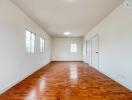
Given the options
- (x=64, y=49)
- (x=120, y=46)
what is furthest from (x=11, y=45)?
(x=64, y=49)

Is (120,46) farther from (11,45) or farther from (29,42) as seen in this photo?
(29,42)

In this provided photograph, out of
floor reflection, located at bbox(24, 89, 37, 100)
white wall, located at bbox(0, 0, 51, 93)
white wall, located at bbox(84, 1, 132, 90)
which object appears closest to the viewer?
floor reflection, located at bbox(24, 89, 37, 100)

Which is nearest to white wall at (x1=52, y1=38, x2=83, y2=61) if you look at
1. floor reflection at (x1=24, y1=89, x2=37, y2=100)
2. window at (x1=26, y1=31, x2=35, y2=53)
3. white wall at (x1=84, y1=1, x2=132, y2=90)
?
window at (x1=26, y1=31, x2=35, y2=53)

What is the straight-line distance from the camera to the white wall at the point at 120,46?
3477 mm

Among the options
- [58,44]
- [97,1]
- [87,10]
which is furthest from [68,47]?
[97,1]

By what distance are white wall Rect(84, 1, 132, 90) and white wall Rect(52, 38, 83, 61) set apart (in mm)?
7952

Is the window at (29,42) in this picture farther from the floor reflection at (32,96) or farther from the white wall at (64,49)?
the white wall at (64,49)

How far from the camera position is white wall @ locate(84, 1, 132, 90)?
11.4 ft

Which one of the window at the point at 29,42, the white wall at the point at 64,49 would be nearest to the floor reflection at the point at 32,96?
the window at the point at 29,42

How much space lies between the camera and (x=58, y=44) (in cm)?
1314

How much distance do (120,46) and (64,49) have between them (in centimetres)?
941

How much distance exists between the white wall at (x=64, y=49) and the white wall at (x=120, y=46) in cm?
795

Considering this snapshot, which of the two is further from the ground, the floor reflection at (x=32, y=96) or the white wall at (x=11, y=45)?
the white wall at (x=11, y=45)

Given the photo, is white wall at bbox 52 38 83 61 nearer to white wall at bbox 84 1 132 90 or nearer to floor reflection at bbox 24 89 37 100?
white wall at bbox 84 1 132 90
